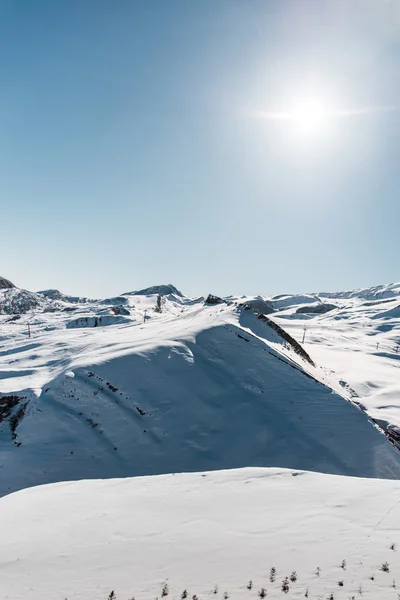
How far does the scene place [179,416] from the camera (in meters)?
18.1

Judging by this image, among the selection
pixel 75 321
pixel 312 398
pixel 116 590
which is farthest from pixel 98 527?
pixel 75 321

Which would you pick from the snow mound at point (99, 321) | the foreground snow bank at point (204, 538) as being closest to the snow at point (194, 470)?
the foreground snow bank at point (204, 538)

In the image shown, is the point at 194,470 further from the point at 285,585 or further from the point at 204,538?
the point at 285,585

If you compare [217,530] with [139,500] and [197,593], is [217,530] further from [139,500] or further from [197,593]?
[139,500]

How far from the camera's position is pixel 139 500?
35.1 ft

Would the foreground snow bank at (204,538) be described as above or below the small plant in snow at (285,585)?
below

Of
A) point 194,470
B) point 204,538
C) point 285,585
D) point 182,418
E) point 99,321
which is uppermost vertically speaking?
point 99,321

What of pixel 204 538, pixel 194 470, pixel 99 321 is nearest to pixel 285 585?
pixel 204 538

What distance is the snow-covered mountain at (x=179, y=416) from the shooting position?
15.7 metres

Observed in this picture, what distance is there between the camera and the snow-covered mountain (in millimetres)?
15695

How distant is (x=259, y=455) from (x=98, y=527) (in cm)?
980

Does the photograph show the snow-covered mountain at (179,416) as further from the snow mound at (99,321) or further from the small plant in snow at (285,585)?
the snow mound at (99,321)

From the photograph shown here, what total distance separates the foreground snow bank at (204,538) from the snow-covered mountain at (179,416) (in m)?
3.94

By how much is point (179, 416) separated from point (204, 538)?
10.2 m
